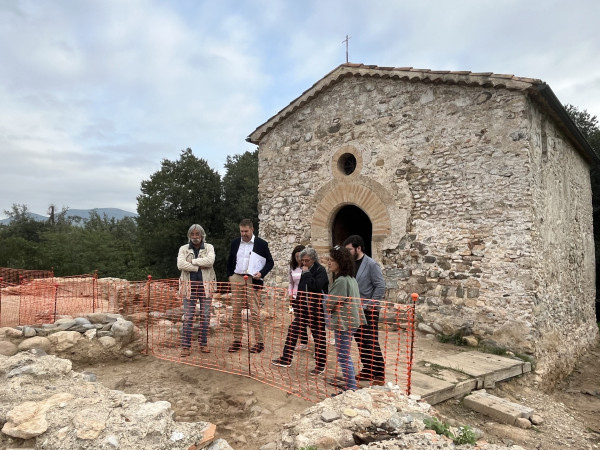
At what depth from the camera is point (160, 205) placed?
70.9 ft

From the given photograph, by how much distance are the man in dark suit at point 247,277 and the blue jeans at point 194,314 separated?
1.31ft

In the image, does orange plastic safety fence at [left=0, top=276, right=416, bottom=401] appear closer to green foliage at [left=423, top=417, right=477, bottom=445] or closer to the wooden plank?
the wooden plank

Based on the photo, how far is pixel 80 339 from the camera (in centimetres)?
560

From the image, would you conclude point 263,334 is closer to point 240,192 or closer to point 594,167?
point 594,167

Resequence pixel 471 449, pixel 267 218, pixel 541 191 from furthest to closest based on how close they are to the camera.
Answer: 1. pixel 267 218
2. pixel 541 191
3. pixel 471 449

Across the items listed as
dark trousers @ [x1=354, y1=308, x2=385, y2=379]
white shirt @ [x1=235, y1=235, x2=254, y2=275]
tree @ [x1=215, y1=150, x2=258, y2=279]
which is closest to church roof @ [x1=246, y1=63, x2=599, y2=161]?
white shirt @ [x1=235, y1=235, x2=254, y2=275]

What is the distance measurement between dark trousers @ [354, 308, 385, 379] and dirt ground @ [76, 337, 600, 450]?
2.44 ft

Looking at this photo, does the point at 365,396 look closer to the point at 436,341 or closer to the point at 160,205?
the point at 436,341

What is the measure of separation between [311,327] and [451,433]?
2030mm

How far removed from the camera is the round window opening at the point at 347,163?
8359mm

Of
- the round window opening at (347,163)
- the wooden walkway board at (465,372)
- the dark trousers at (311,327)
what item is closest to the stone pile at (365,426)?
the wooden walkway board at (465,372)

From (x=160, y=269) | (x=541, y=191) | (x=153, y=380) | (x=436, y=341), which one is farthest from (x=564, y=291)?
(x=160, y=269)

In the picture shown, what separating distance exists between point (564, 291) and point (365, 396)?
620 cm

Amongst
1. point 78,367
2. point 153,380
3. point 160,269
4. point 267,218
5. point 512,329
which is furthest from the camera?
point 160,269
